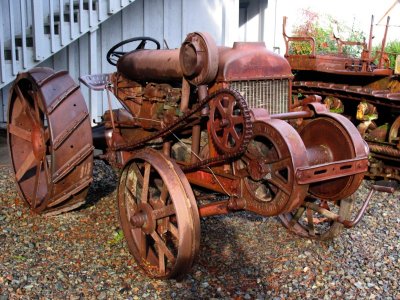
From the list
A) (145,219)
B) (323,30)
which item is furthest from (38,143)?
(323,30)

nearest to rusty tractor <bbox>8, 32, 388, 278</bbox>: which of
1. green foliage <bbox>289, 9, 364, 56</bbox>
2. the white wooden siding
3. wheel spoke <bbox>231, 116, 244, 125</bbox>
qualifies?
wheel spoke <bbox>231, 116, 244, 125</bbox>

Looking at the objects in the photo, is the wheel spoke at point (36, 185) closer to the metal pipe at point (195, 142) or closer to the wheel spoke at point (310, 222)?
the metal pipe at point (195, 142)

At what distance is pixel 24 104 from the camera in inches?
191

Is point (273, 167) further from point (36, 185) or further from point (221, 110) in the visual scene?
point (36, 185)

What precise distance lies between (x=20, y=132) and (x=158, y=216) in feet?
6.56

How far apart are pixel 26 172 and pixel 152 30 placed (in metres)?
4.87

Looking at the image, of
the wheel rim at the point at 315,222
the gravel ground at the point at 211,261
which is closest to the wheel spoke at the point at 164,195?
the gravel ground at the point at 211,261

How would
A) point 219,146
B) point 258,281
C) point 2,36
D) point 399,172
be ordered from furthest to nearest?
point 2,36 → point 399,172 → point 258,281 → point 219,146

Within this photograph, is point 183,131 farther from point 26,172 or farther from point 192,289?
point 26,172

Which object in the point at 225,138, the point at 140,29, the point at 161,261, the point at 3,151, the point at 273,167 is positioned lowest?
the point at 3,151

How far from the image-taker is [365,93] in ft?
22.0

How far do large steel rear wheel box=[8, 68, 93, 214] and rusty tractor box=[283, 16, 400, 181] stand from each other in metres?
2.69

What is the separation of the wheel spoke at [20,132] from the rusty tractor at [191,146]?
2cm

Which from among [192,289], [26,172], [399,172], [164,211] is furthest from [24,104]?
[399,172]
